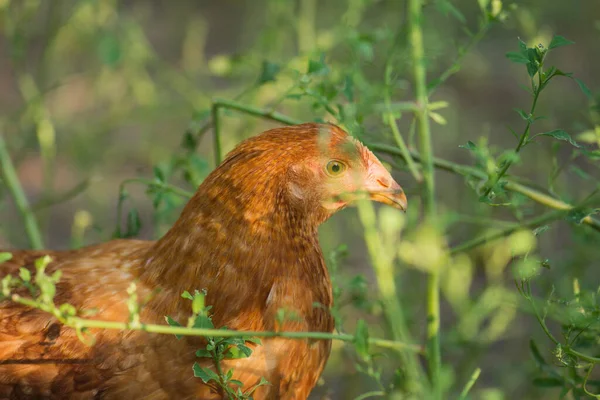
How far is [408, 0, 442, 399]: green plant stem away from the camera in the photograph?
147cm

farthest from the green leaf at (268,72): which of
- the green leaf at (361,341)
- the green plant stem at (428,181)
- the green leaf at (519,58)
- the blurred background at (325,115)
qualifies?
the green leaf at (361,341)

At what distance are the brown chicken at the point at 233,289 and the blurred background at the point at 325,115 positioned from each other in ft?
0.51

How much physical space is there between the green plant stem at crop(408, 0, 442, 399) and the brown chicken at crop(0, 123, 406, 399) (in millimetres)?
242

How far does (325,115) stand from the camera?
8.38ft

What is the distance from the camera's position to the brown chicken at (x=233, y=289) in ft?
5.70

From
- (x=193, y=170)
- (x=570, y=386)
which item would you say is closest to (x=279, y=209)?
(x=193, y=170)

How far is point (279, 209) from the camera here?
1.82 metres

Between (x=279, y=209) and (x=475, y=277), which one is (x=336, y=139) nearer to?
(x=279, y=209)

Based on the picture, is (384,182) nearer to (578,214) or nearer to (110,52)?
(578,214)

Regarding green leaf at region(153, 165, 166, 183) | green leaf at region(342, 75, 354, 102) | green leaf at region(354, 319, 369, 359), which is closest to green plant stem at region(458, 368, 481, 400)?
green leaf at region(354, 319, 369, 359)

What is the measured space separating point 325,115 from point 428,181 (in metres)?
1.11

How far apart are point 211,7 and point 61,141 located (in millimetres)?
2293

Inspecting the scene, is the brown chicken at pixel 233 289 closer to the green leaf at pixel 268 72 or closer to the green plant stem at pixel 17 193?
the green leaf at pixel 268 72

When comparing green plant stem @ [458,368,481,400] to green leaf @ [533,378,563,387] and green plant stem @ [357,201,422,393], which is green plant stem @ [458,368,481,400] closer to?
green plant stem @ [357,201,422,393]
